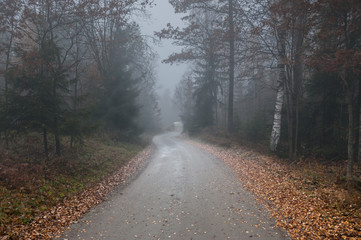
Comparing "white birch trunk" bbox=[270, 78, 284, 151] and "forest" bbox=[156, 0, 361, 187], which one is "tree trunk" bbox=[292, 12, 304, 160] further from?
"white birch trunk" bbox=[270, 78, 284, 151]

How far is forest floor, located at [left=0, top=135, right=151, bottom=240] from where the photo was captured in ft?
19.5

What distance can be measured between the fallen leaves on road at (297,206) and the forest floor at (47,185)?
214 inches

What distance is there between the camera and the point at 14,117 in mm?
9727

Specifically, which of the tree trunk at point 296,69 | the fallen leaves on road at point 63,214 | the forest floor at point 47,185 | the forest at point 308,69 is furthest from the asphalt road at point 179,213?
the tree trunk at point 296,69

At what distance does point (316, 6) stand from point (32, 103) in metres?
11.2

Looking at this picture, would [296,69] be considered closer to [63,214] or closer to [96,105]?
[96,105]

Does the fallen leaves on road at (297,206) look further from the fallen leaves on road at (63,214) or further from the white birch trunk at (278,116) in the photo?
the fallen leaves on road at (63,214)

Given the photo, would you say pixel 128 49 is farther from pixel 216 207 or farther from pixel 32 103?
pixel 216 207

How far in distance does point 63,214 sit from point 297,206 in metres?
6.52

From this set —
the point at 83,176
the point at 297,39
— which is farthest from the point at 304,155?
the point at 83,176

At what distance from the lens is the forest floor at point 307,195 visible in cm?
551

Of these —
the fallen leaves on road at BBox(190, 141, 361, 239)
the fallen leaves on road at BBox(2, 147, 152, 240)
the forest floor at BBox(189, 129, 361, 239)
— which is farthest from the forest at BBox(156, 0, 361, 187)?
the fallen leaves on road at BBox(2, 147, 152, 240)

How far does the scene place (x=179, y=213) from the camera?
6836mm

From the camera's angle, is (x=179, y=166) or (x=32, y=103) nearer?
(x=32, y=103)
